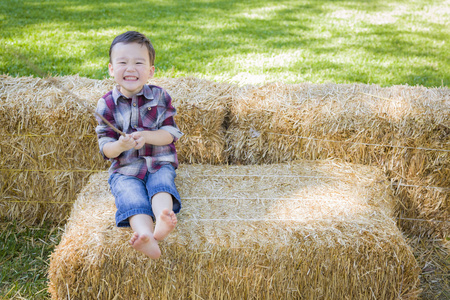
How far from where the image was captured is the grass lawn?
17.6ft

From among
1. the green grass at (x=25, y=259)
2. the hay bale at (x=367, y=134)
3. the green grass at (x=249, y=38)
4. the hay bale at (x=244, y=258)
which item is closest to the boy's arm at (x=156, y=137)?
the hay bale at (x=244, y=258)

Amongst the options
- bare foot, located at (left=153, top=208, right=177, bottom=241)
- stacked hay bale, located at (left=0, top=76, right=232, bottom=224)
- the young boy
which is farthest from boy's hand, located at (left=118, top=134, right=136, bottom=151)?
stacked hay bale, located at (left=0, top=76, right=232, bottom=224)

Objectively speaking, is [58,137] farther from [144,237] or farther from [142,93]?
[144,237]

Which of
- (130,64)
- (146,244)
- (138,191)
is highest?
(130,64)

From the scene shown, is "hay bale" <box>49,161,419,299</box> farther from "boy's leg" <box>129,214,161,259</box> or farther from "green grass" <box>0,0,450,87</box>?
"green grass" <box>0,0,450,87</box>

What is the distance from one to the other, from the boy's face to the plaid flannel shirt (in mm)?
129

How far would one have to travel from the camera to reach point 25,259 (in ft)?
10.3

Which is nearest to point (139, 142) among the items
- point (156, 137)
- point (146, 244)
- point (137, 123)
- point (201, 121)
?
point (156, 137)

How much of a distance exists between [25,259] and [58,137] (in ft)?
3.16

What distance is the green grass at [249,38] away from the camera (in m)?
5.74

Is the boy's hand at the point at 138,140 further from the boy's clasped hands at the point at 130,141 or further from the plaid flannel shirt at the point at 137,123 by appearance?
the plaid flannel shirt at the point at 137,123

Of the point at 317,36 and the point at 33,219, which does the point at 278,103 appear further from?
the point at 317,36

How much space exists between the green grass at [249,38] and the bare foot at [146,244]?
3501 mm

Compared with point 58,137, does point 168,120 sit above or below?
above
